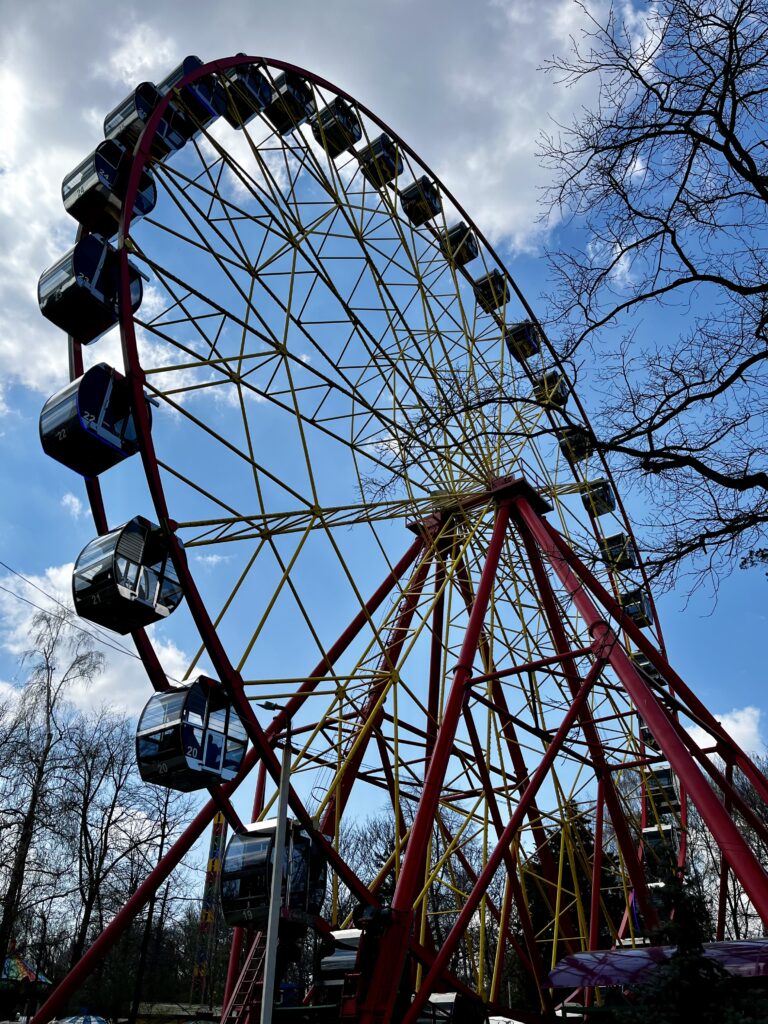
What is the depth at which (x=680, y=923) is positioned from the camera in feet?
24.2

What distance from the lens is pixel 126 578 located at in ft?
30.7

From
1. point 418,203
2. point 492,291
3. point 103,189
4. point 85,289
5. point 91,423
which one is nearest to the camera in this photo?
point 91,423

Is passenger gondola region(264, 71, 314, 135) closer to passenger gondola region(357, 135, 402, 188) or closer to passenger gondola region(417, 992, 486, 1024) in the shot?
passenger gondola region(357, 135, 402, 188)

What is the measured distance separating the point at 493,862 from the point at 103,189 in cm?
1065

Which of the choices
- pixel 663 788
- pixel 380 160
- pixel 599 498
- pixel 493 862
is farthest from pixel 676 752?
pixel 380 160

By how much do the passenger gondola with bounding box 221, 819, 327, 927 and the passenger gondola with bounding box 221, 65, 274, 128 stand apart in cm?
1108

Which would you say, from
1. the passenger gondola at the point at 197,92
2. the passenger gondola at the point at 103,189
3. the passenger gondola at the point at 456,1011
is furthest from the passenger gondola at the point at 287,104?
the passenger gondola at the point at 456,1011

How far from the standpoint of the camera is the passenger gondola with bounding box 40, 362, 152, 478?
9.83 m

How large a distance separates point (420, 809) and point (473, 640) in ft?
9.71

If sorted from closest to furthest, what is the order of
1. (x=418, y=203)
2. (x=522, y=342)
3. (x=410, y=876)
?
(x=410, y=876)
(x=418, y=203)
(x=522, y=342)

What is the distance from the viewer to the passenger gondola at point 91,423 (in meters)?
9.83

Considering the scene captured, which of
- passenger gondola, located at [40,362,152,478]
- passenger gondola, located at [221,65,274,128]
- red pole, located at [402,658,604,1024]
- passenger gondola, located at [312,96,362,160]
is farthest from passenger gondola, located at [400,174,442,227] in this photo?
red pole, located at [402,658,604,1024]

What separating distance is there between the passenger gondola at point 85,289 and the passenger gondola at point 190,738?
4944 mm

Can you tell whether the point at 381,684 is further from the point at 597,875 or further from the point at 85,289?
the point at 85,289
